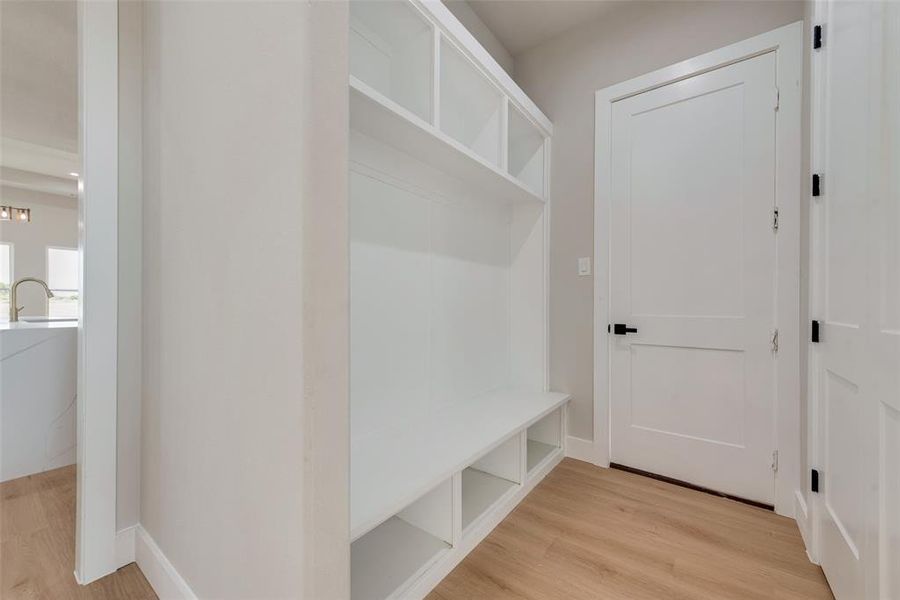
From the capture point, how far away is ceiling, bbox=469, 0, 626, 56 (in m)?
2.22

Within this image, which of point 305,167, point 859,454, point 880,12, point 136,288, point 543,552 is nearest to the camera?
point 305,167

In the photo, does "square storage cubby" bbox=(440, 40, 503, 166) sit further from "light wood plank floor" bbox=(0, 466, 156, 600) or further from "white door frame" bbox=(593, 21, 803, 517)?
"light wood plank floor" bbox=(0, 466, 156, 600)

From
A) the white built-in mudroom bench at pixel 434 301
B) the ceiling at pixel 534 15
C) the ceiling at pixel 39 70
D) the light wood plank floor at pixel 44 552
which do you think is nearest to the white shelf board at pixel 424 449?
the white built-in mudroom bench at pixel 434 301

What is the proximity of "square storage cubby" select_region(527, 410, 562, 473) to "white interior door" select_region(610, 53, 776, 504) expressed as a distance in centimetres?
34

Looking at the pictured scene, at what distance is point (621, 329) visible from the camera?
221cm

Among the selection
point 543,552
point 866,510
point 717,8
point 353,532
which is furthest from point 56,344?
point 717,8

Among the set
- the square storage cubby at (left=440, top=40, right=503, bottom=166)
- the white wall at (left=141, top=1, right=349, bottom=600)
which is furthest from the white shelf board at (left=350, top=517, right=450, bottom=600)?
the square storage cubby at (left=440, top=40, right=503, bottom=166)

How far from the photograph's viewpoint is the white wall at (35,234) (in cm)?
555

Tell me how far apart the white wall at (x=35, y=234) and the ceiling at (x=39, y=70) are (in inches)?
106

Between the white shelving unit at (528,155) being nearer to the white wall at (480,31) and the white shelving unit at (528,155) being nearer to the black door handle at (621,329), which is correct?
the white wall at (480,31)

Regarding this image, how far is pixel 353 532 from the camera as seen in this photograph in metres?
0.97

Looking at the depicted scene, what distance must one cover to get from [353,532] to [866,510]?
1405 millimetres

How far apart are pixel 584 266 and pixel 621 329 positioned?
454 millimetres

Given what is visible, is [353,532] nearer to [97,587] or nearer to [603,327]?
[97,587]
